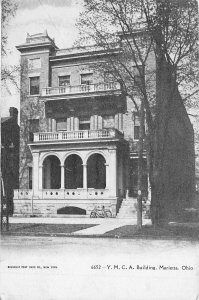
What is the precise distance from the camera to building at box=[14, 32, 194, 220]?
58.9 feet

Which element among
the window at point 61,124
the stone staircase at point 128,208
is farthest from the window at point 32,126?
the stone staircase at point 128,208

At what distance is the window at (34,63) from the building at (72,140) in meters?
0.05

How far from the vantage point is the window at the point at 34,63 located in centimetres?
1696

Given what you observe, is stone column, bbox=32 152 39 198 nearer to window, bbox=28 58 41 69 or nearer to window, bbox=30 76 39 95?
window, bbox=30 76 39 95

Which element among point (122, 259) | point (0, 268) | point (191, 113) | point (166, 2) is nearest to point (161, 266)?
point (122, 259)

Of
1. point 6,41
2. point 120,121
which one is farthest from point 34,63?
point 6,41

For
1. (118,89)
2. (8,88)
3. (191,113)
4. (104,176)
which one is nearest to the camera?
(191,113)

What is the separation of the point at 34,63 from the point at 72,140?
415 centimetres

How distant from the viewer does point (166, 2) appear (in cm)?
946

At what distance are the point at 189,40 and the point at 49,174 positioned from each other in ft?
40.3

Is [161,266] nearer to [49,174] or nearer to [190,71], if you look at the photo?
[190,71]

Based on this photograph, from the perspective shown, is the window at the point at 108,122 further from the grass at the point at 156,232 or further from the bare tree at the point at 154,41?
the grass at the point at 156,232

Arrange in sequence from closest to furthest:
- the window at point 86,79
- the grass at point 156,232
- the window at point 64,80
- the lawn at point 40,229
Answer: the grass at point 156,232 → the lawn at point 40,229 → the window at point 86,79 → the window at point 64,80

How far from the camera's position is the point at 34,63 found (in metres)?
17.7
